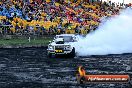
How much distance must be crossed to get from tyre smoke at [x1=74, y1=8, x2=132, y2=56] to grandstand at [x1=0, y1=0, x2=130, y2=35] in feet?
31.6

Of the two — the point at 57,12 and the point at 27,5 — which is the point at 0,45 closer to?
the point at 27,5

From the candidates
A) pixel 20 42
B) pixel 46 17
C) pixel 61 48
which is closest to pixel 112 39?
pixel 61 48

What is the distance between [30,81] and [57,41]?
13311 mm

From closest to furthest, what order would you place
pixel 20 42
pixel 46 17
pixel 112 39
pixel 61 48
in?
pixel 61 48
pixel 112 39
pixel 20 42
pixel 46 17

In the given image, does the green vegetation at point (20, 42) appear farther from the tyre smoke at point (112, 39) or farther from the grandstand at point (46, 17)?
the tyre smoke at point (112, 39)

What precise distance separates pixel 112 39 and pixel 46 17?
1352 centimetres

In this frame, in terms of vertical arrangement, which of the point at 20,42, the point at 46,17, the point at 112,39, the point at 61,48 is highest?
the point at 46,17

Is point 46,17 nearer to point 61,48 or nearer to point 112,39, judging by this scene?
point 112,39

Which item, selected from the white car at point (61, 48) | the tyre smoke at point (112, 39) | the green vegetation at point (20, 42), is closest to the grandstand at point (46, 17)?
the green vegetation at point (20, 42)

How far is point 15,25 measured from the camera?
42.1 meters

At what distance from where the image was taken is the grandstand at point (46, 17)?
139 ft

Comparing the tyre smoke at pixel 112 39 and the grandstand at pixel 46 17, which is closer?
the tyre smoke at pixel 112 39

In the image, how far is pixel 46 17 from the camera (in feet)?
154

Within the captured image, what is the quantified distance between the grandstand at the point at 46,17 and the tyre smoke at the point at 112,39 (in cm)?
963
